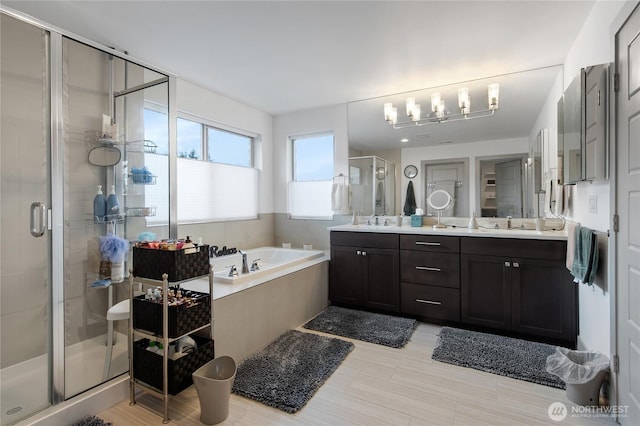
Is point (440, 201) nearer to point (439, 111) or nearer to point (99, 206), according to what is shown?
point (439, 111)

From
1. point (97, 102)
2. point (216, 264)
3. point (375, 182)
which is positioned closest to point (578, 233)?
point (375, 182)

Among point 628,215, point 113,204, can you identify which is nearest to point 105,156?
point 113,204

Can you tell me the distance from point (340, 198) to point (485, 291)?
187 cm

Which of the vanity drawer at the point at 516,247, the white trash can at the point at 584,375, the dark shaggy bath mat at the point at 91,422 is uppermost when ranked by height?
the vanity drawer at the point at 516,247

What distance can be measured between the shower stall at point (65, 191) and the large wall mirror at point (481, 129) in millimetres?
2384

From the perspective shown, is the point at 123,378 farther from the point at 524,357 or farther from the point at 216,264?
the point at 524,357

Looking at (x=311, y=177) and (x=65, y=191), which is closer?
(x=65, y=191)

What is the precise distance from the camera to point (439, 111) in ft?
10.7

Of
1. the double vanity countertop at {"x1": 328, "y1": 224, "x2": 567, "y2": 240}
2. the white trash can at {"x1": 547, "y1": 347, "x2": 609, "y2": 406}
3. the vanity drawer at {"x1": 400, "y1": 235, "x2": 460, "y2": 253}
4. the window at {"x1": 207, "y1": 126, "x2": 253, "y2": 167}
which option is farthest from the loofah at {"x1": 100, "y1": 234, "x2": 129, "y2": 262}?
the white trash can at {"x1": 547, "y1": 347, "x2": 609, "y2": 406}

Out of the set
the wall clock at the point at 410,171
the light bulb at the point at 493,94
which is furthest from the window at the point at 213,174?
the light bulb at the point at 493,94

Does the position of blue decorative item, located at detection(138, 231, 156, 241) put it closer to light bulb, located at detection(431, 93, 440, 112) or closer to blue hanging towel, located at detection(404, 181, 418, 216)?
blue hanging towel, located at detection(404, 181, 418, 216)

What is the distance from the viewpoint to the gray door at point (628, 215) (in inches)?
54.9

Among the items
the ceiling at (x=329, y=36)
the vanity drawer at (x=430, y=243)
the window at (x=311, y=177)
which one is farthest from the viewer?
the window at (x=311, y=177)

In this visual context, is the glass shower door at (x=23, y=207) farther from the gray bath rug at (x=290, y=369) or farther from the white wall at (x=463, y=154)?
the white wall at (x=463, y=154)
